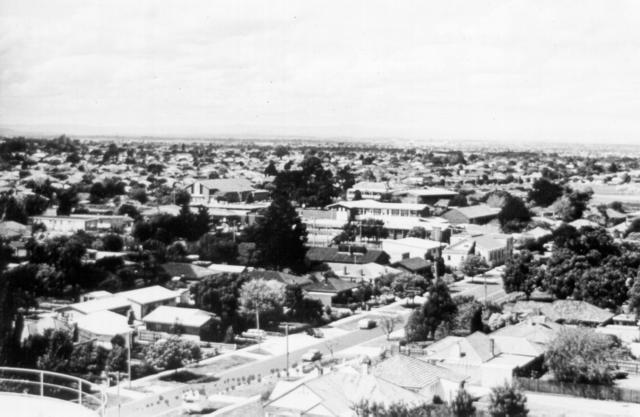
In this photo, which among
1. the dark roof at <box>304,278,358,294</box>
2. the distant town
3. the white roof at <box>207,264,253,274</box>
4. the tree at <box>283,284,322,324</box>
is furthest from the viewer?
the white roof at <box>207,264,253,274</box>

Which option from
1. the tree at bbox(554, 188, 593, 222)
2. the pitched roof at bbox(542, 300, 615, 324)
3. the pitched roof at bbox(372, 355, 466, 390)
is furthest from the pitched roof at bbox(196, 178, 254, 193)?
the pitched roof at bbox(372, 355, 466, 390)

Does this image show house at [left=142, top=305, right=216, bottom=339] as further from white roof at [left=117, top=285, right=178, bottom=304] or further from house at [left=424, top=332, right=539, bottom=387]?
house at [left=424, top=332, right=539, bottom=387]

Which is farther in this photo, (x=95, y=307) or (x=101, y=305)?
(x=101, y=305)

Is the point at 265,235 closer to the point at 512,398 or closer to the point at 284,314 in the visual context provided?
the point at 284,314

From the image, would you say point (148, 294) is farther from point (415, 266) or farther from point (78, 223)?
point (78, 223)

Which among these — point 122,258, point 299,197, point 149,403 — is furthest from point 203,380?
point 299,197

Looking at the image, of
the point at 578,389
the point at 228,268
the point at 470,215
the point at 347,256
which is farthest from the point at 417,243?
the point at 578,389

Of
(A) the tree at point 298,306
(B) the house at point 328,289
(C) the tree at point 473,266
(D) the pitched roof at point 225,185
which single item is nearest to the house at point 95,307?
(A) the tree at point 298,306
